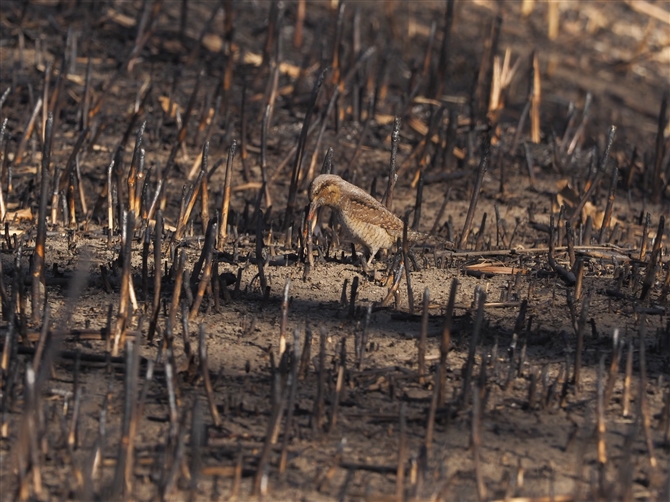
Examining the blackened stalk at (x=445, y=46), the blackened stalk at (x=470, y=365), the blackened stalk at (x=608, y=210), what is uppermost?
the blackened stalk at (x=445, y=46)

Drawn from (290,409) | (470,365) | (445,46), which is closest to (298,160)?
(470,365)

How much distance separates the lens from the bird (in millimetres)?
6454

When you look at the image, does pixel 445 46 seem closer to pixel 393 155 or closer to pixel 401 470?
pixel 393 155

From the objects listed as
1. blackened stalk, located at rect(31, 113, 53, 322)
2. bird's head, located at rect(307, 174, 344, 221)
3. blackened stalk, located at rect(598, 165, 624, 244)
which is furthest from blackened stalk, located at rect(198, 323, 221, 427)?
blackened stalk, located at rect(598, 165, 624, 244)

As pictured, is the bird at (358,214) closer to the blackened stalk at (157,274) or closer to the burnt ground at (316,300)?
the burnt ground at (316,300)

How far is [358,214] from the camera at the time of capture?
6.49m

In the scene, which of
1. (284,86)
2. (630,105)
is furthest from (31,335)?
(630,105)

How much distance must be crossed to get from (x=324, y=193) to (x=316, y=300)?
0.94m

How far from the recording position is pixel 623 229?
26.7ft

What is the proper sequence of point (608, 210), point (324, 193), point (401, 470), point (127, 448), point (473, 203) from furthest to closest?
point (608, 210) < point (473, 203) < point (324, 193) < point (401, 470) < point (127, 448)

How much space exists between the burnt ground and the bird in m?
0.24

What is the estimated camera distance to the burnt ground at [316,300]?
165 inches

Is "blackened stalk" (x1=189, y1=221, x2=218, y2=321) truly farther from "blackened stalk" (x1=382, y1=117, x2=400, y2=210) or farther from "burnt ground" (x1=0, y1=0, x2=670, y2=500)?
"blackened stalk" (x1=382, y1=117, x2=400, y2=210)

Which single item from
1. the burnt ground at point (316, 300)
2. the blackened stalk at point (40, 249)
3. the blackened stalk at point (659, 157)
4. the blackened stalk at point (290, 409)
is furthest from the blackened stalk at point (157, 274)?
the blackened stalk at point (659, 157)
